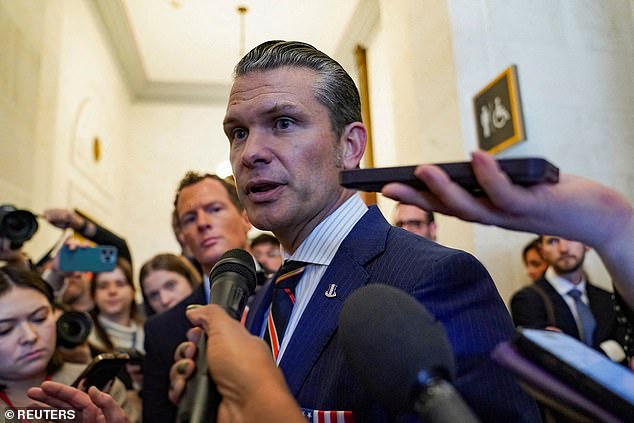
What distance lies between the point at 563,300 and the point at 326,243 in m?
2.15

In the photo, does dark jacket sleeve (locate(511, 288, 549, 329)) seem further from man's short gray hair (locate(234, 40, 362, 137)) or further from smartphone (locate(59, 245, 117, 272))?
smartphone (locate(59, 245, 117, 272))

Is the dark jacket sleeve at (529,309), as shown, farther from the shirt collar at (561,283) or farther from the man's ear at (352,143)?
the man's ear at (352,143)

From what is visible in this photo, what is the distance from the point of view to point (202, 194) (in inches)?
93.3

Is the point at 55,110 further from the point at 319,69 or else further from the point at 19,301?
the point at 319,69

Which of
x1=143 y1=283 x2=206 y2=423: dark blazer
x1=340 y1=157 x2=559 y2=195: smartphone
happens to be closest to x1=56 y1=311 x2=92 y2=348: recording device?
x1=143 y1=283 x2=206 y2=423: dark blazer

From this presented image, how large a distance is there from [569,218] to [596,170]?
318 cm

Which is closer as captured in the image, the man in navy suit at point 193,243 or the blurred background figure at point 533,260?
the man in navy suit at point 193,243

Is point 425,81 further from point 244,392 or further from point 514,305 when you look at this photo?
point 244,392

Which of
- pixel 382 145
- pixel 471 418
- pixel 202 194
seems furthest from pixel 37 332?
pixel 382 145

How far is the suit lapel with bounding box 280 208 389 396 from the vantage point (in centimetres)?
106

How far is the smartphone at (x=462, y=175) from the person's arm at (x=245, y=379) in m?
0.25

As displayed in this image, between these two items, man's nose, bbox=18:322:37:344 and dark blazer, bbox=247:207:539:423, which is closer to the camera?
dark blazer, bbox=247:207:539:423

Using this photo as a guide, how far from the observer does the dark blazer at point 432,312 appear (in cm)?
89

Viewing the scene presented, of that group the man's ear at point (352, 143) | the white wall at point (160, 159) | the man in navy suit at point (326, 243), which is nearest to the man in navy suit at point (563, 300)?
the man's ear at point (352, 143)
